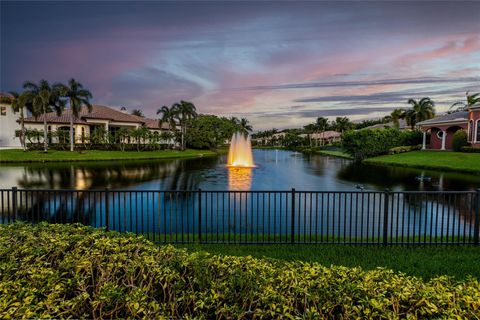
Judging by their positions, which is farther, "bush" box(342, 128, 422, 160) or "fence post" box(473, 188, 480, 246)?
"bush" box(342, 128, 422, 160)

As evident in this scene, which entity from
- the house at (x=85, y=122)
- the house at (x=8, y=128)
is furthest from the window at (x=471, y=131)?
the house at (x=8, y=128)

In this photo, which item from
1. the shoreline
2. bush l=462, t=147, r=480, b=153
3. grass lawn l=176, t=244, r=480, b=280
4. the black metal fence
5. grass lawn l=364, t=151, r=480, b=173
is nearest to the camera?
grass lawn l=176, t=244, r=480, b=280

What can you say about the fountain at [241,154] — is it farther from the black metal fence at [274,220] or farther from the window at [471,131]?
the window at [471,131]

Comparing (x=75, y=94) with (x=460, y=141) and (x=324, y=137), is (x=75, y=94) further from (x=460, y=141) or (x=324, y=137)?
(x=324, y=137)

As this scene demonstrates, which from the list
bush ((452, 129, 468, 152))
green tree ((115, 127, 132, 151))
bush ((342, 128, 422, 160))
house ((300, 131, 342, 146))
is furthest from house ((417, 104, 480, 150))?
house ((300, 131, 342, 146))

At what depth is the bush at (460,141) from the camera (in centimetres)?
4231

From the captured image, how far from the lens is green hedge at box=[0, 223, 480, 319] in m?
2.89

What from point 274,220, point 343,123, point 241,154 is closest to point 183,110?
point 241,154

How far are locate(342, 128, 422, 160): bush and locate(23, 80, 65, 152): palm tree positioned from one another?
45879 mm

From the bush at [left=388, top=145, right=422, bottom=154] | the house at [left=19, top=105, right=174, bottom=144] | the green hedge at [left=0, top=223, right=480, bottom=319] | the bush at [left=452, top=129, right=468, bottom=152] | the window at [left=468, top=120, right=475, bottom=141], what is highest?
the house at [left=19, top=105, right=174, bottom=144]

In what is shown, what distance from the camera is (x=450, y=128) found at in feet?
159

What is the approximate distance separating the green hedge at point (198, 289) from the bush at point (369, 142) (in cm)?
4792

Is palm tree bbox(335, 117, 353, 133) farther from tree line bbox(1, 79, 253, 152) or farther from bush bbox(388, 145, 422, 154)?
bush bbox(388, 145, 422, 154)

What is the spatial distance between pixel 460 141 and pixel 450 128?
272 inches
